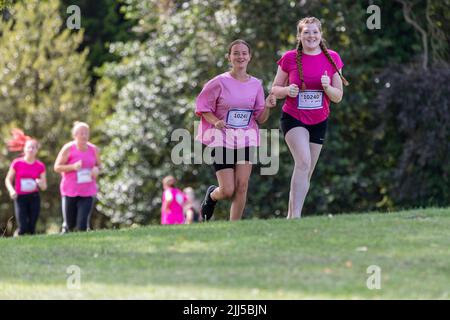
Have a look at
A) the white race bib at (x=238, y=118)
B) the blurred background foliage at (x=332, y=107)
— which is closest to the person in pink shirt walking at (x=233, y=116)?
the white race bib at (x=238, y=118)

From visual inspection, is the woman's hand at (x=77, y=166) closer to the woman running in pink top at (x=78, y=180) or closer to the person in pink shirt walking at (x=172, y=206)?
the woman running in pink top at (x=78, y=180)

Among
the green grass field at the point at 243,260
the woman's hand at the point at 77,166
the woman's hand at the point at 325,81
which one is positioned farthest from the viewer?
the woman's hand at the point at 77,166

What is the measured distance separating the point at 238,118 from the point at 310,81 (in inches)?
35.0

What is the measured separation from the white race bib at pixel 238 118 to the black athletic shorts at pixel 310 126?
402 millimetres

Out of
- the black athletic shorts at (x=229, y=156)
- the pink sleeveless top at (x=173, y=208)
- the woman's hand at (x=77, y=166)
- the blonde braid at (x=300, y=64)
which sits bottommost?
the pink sleeveless top at (x=173, y=208)

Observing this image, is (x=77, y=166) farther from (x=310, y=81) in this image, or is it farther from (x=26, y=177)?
(x=310, y=81)

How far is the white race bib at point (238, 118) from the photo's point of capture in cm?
1270

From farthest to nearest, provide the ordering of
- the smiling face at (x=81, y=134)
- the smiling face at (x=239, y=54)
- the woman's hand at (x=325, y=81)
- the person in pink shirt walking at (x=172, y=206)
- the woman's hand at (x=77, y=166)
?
the person in pink shirt walking at (x=172, y=206)
the smiling face at (x=81, y=134)
the woman's hand at (x=77, y=166)
the smiling face at (x=239, y=54)
the woman's hand at (x=325, y=81)

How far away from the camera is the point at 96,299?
28.3ft

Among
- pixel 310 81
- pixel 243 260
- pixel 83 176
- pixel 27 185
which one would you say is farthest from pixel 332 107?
pixel 243 260

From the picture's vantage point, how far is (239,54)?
12.6m

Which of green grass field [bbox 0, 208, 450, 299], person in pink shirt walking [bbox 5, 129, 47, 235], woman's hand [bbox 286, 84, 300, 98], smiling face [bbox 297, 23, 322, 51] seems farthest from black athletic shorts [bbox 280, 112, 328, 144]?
person in pink shirt walking [bbox 5, 129, 47, 235]

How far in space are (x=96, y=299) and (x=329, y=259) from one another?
7.01 feet
